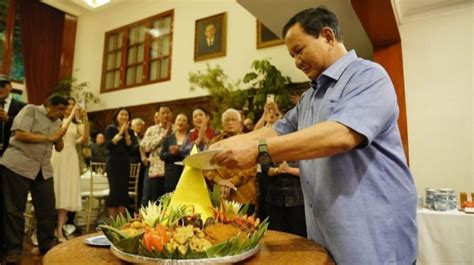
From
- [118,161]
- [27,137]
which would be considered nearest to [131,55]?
[118,161]

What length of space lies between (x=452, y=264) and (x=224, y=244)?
7.60ft

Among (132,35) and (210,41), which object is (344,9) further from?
(132,35)

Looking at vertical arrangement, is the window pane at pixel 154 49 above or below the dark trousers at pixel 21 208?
above

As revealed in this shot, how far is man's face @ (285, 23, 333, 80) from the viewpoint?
1.01 metres

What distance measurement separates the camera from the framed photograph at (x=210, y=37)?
5.69 metres

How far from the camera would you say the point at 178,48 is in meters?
6.35

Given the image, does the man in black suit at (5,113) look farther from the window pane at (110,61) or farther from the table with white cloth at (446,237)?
the window pane at (110,61)

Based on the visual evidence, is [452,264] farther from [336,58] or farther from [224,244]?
[224,244]

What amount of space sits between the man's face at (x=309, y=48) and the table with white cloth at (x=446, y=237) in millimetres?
1942

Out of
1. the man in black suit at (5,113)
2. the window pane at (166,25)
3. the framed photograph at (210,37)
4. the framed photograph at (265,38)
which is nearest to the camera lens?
the man in black suit at (5,113)

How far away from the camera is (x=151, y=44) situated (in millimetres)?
6875

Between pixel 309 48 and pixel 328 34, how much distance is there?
2.9 inches

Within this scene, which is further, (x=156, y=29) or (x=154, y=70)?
(x=156, y=29)

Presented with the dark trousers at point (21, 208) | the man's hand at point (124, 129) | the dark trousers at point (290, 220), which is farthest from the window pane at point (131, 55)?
the dark trousers at point (290, 220)
